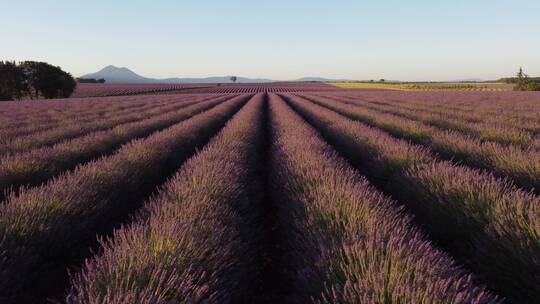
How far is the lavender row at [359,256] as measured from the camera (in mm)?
1713

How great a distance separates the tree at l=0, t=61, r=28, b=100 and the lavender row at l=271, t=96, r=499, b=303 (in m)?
48.4

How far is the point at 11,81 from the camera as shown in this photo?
40938 mm

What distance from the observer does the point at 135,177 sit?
4.96 metres

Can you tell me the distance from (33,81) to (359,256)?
51.5m

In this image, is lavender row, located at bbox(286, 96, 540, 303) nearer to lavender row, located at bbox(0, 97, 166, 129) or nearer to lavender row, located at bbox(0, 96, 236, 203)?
lavender row, located at bbox(0, 96, 236, 203)

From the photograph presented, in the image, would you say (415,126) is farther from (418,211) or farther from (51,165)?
(51,165)

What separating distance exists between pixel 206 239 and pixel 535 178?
13.8 ft

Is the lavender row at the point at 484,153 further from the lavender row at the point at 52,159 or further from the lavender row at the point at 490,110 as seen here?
the lavender row at the point at 52,159

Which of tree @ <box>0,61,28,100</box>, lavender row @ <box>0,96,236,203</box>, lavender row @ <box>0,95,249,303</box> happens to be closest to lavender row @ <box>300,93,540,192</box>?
lavender row @ <box>0,95,249,303</box>

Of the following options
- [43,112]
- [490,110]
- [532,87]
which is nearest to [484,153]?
[490,110]

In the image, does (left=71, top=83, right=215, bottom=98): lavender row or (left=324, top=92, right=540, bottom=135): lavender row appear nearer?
(left=324, top=92, right=540, bottom=135): lavender row

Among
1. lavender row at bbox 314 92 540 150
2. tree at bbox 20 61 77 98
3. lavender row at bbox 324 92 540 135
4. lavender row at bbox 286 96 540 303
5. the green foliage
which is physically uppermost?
tree at bbox 20 61 77 98

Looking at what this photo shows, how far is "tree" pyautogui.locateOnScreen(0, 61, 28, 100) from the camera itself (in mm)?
40438

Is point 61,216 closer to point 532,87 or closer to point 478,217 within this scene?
point 478,217
